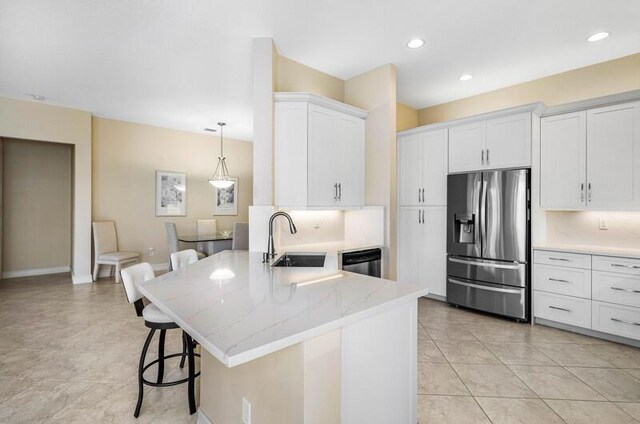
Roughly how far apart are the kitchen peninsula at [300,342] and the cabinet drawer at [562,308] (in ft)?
8.54

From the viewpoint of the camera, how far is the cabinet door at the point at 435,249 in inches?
164

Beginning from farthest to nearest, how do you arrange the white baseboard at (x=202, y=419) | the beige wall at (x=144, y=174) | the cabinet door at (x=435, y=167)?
the beige wall at (x=144, y=174) → the cabinet door at (x=435, y=167) → the white baseboard at (x=202, y=419)

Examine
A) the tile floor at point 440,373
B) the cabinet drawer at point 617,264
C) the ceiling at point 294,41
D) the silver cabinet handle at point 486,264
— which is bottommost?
the tile floor at point 440,373

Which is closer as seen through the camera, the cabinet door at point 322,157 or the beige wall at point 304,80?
the cabinet door at point 322,157

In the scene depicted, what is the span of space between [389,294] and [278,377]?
0.61 metres

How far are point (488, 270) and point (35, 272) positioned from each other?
7.61m

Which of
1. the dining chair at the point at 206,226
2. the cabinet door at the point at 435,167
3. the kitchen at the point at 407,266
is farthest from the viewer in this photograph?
the dining chair at the point at 206,226

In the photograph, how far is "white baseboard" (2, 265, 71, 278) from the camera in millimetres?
5732

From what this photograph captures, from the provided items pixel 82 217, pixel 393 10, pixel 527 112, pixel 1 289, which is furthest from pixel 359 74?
pixel 1 289

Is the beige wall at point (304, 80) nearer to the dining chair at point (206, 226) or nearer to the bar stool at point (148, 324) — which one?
the bar stool at point (148, 324)

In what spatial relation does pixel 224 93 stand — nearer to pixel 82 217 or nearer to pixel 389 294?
pixel 82 217

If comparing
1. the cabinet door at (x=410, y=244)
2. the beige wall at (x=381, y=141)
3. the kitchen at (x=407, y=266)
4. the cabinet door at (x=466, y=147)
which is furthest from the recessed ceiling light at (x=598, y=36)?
the cabinet door at (x=410, y=244)

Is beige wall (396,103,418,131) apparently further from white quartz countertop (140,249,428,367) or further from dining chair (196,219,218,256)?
dining chair (196,219,218,256)

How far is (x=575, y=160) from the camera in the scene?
11.1 feet
